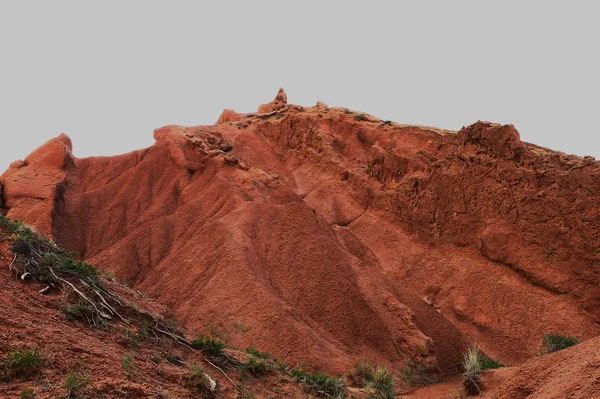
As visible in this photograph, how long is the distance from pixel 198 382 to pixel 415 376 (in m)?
10.7

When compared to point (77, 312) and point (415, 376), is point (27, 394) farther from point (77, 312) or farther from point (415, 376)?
point (415, 376)

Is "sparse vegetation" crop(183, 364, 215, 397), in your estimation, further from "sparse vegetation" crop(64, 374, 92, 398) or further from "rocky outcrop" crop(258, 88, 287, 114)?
"rocky outcrop" crop(258, 88, 287, 114)

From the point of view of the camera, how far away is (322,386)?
13.1 metres

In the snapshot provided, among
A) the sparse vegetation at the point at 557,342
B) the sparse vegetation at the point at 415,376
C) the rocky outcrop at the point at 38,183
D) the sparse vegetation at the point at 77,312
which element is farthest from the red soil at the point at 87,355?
the rocky outcrop at the point at 38,183

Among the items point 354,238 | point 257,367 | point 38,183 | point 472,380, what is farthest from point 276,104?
point 257,367

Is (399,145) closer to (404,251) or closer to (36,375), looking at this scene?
(404,251)

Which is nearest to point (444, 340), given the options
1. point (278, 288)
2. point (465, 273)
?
point (465, 273)

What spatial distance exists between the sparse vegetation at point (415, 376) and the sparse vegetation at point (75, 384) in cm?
1231

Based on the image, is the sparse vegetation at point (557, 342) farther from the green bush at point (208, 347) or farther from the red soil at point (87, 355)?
the green bush at point (208, 347)

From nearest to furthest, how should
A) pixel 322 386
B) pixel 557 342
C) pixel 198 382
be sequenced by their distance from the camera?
1. pixel 198 382
2. pixel 322 386
3. pixel 557 342

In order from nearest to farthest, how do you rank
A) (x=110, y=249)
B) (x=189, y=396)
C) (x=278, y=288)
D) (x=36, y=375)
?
(x=36, y=375), (x=189, y=396), (x=278, y=288), (x=110, y=249)

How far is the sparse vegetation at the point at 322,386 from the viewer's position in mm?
12781

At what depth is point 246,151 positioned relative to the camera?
3631 cm

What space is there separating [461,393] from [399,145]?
20955mm
